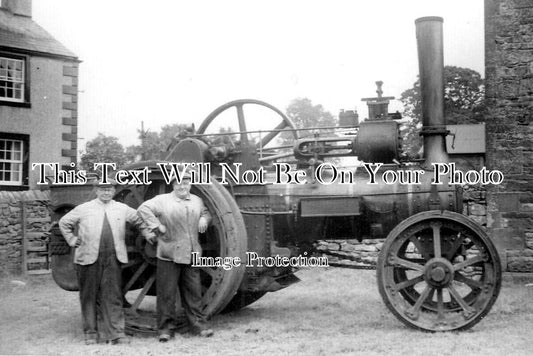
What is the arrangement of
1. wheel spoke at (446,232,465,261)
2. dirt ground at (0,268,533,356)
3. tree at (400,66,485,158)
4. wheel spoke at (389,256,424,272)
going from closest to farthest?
dirt ground at (0,268,533,356), wheel spoke at (389,256,424,272), wheel spoke at (446,232,465,261), tree at (400,66,485,158)

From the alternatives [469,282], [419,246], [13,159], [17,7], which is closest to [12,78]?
[17,7]

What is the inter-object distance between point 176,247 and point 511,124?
19.1ft

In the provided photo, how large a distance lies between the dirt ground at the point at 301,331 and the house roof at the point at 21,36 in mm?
6964

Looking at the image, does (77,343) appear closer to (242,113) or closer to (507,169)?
(242,113)

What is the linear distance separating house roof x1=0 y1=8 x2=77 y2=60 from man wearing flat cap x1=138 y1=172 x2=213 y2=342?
9392 millimetres

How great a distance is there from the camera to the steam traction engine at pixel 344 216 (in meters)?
5.67

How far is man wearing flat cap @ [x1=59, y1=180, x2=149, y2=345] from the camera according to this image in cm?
568

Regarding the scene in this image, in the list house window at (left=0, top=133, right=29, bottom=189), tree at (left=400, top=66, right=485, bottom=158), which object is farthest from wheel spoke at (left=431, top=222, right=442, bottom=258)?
tree at (left=400, top=66, right=485, bottom=158)

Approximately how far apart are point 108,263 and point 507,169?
6147 mm

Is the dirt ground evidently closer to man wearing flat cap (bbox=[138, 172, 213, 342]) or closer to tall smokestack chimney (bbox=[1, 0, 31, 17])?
man wearing flat cap (bbox=[138, 172, 213, 342])

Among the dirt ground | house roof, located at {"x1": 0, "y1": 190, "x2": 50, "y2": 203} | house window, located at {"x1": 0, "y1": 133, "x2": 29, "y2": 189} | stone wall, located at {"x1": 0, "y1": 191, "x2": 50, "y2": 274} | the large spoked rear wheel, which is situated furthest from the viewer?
house window, located at {"x1": 0, "y1": 133, "x2": 29, "y2": 189}

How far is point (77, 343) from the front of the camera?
5.66 metres

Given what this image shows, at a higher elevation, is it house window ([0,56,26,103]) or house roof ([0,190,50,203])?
house window ([0,56,26,103])

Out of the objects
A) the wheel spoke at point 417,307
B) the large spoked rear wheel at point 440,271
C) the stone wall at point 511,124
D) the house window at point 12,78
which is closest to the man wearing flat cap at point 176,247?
the large spoked rear wheel at point 440,271
